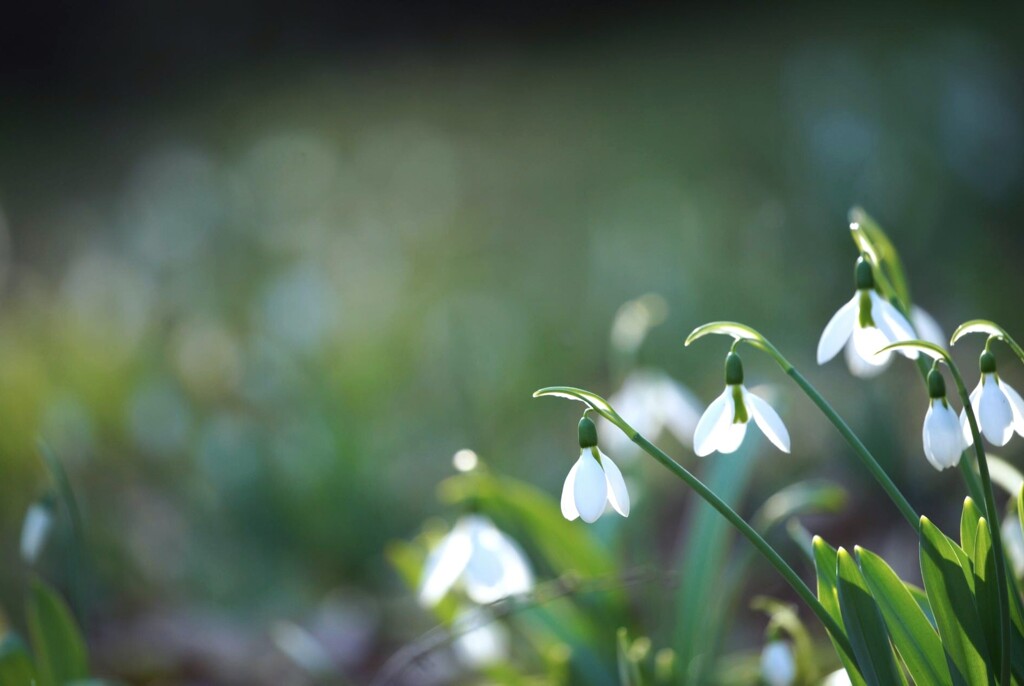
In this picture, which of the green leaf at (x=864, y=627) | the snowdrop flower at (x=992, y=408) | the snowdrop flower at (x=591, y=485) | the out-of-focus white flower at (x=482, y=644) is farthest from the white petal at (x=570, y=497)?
the out-of-focus white flower at (x=482, y=644)

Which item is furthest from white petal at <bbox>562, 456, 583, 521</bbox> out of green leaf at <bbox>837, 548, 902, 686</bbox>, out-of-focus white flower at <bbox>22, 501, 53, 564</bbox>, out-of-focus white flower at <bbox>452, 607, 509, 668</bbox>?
out-of-focus white flower at <bbox>22, 501, 53, 564</bbox>

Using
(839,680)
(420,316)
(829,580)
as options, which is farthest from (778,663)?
(420,316)

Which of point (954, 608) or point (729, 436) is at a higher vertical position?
point (729, 436)

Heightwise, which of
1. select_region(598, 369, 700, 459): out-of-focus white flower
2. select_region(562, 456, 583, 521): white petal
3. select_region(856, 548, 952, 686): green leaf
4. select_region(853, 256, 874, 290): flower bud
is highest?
select_region(853, 256, 874, 290): flower bud

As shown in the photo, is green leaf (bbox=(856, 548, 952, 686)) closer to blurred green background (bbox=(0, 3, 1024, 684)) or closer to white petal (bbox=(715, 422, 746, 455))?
white petal (bbox=(715, 422, 746, 455))

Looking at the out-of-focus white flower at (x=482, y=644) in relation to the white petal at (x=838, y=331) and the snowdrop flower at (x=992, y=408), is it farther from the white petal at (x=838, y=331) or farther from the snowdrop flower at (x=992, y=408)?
the snowdrop flower at (x=992, y=408)

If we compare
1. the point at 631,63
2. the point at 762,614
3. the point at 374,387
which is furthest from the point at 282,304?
the point at 631,63

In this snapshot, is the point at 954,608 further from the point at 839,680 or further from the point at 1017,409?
the point at 839,680

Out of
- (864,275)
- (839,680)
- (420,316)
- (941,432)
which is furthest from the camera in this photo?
(420,316)
